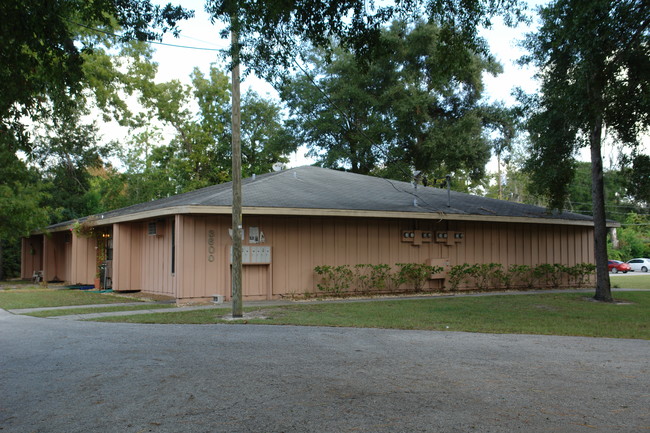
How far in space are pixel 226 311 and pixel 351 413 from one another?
850 cm

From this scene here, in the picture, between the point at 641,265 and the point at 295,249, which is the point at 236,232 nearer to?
the point at 295,249

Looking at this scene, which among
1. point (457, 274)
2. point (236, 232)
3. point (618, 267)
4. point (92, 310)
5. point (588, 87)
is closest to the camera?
point (236, 232)

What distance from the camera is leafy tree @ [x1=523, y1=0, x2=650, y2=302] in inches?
431

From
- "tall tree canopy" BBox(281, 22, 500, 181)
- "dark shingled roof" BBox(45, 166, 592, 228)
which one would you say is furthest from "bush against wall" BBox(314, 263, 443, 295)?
"tall tree canopy" BBox(281, 22, 500, 181)

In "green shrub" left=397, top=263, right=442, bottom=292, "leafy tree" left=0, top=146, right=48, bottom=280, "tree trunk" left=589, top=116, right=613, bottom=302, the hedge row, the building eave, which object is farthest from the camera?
A: "leafy tree" left=0, top=146, right=48, bottom=280

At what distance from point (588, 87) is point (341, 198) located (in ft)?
26.4

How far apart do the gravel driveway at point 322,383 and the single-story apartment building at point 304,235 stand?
20.3 feet

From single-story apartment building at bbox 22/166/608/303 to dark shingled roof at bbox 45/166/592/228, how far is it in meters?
0.05

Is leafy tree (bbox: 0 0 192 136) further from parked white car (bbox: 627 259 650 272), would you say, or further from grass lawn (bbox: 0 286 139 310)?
parked white car (bbox: 627 259 650 272)

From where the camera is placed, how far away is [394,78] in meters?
33.8

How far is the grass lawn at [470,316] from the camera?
33.9 ft

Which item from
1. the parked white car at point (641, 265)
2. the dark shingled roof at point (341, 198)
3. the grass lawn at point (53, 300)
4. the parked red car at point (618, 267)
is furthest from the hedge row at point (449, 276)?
the parked white car at point (641, 265)

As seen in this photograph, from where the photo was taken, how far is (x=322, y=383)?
575 centimetres

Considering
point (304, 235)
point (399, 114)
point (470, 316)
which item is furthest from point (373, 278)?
point (399, 114)
